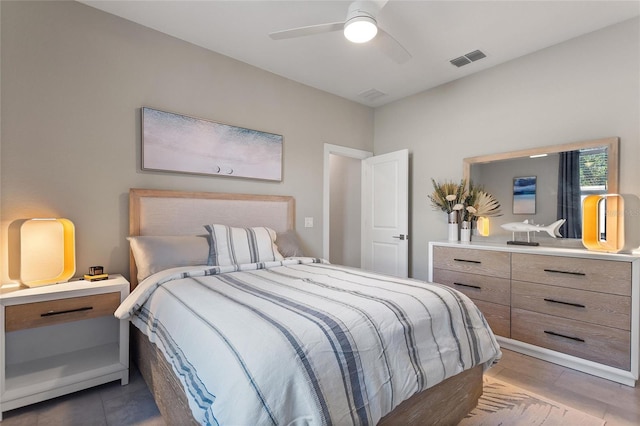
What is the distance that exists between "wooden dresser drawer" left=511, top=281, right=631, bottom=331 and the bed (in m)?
1.07

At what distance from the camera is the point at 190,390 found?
113cm

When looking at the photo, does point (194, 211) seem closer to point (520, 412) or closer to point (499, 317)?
point (520, 412)

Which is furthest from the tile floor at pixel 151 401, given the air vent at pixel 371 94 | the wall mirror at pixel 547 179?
the air vent at pixel 371 94

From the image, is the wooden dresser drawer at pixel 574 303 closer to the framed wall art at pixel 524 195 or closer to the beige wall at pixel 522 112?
the framed wall art at pixel 524 195

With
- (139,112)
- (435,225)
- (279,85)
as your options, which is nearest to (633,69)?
(435,225)

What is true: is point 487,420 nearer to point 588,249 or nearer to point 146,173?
point 588,249

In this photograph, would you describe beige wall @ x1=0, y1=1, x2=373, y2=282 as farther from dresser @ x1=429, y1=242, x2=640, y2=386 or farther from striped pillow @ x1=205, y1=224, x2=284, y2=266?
dresser @ x1=429, y1=242, x2=640, y2=386

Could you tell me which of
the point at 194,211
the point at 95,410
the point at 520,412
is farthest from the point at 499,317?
the point at 95,410

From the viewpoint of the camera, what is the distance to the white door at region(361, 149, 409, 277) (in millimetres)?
3742

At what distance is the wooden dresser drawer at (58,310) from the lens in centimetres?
173

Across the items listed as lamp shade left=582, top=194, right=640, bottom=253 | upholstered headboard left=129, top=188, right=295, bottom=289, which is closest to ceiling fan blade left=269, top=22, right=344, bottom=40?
upholstered headboard left=129, top=188, right=295, bottom=289

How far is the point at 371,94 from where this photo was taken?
3.89 m

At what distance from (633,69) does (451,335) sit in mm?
2630

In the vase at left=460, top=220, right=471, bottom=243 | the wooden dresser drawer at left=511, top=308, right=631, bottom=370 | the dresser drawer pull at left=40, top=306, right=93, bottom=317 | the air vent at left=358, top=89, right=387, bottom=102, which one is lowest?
the wooden dresser drawer at left=511, top=308, right=631, bottom=370
